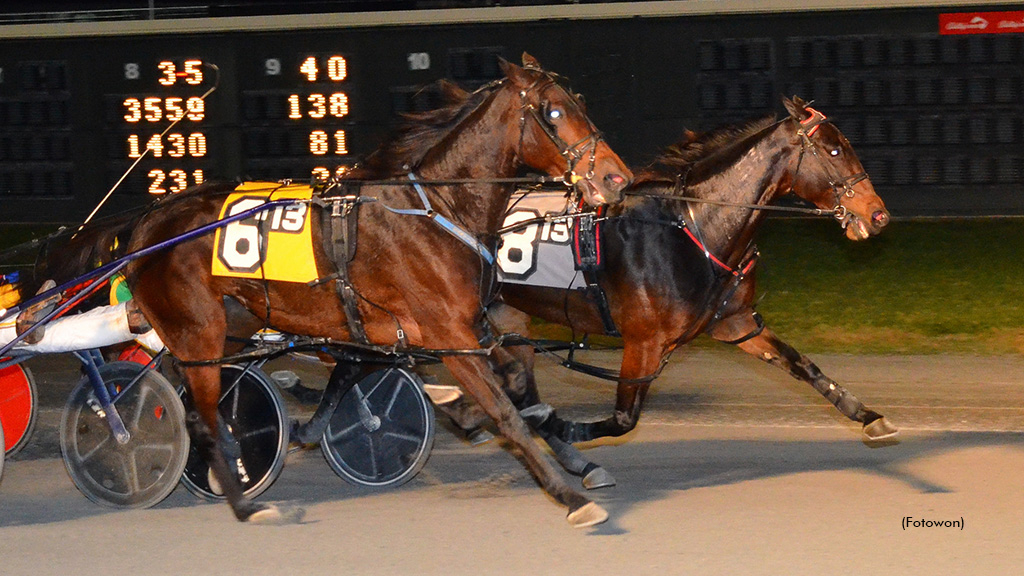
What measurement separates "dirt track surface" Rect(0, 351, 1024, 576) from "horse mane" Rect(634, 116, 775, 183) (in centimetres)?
148

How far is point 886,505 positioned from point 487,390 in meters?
1.84

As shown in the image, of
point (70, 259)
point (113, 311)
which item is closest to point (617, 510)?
point (113, 311)

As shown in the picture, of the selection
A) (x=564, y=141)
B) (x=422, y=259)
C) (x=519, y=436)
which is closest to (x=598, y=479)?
(x=519, y=436)

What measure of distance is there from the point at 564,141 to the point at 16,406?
3613mm

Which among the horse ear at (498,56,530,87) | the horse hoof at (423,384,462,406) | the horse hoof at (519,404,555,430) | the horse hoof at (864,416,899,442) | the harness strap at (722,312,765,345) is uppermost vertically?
the horse ear at (498,56,530,87)

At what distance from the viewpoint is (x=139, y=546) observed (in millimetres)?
5234

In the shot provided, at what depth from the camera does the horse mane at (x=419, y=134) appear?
5660mm

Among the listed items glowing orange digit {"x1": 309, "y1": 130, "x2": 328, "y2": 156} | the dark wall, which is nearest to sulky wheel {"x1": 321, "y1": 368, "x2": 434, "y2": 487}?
the dark wall

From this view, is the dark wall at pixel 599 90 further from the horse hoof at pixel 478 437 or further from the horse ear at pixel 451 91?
the horse ear at pixel 451 91

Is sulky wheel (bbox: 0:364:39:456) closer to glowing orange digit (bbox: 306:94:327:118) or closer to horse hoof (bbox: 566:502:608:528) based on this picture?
horse hoof (bbox: 566:502:608:528)

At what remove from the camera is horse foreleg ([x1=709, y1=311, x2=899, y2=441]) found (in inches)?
250

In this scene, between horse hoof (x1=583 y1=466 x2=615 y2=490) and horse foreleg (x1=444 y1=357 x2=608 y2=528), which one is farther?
horse hoof (x1=583 y1=466 x2=615 y2=490)

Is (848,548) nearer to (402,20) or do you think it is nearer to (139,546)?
(139,546)

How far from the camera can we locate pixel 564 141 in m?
5.26
